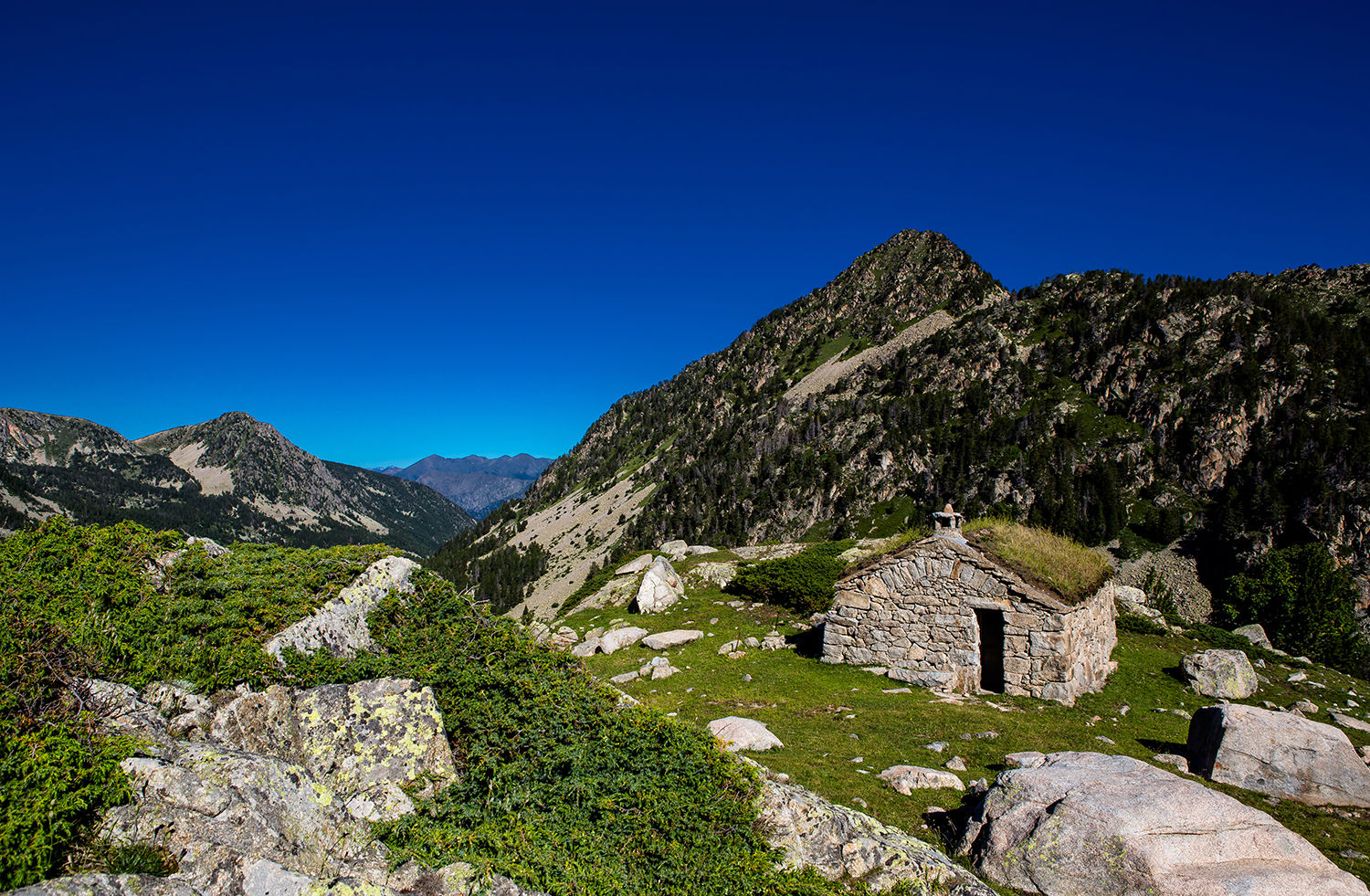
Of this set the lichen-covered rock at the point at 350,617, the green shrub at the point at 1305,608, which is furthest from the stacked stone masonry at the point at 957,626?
the green shrub at the point at 1305,608

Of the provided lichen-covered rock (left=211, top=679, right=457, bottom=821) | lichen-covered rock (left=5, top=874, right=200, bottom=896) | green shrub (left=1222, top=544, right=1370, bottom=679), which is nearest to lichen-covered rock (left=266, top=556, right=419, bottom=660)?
lichen-covered rock (left=211, top=679, right=457, bottom=821)

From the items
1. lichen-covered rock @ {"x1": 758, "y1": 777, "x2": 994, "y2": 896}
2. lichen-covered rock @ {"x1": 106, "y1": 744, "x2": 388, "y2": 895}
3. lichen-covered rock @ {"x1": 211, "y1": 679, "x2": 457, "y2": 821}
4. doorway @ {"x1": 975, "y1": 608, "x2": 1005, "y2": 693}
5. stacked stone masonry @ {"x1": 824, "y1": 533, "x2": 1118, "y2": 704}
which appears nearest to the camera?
lichen-covered rock @ {"x1": 106, "y1": 744, "x2": 388, "y2": 895}

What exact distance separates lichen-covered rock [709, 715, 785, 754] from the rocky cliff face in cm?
7445

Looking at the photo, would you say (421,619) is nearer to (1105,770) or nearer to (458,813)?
(458,813)

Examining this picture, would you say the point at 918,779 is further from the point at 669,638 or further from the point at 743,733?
the point at 669,638

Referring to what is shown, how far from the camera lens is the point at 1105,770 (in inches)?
336

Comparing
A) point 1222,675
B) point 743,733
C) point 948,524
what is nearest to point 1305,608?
point 1222,675

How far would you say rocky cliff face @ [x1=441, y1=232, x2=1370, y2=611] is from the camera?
219 feet

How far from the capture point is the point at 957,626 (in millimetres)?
17312

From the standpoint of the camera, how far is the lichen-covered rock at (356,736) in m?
6.38

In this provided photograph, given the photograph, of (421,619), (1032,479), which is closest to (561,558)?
(1032,479)

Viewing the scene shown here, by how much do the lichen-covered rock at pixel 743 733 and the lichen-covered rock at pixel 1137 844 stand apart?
4.44m

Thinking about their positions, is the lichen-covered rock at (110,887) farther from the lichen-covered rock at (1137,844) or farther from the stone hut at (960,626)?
the stone hut at (960,626)

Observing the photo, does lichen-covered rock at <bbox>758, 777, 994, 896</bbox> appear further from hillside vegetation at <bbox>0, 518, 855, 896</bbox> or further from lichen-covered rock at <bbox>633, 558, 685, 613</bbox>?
lichen-covered rock at <bbox>633, 558, 685, 613</bbox>
